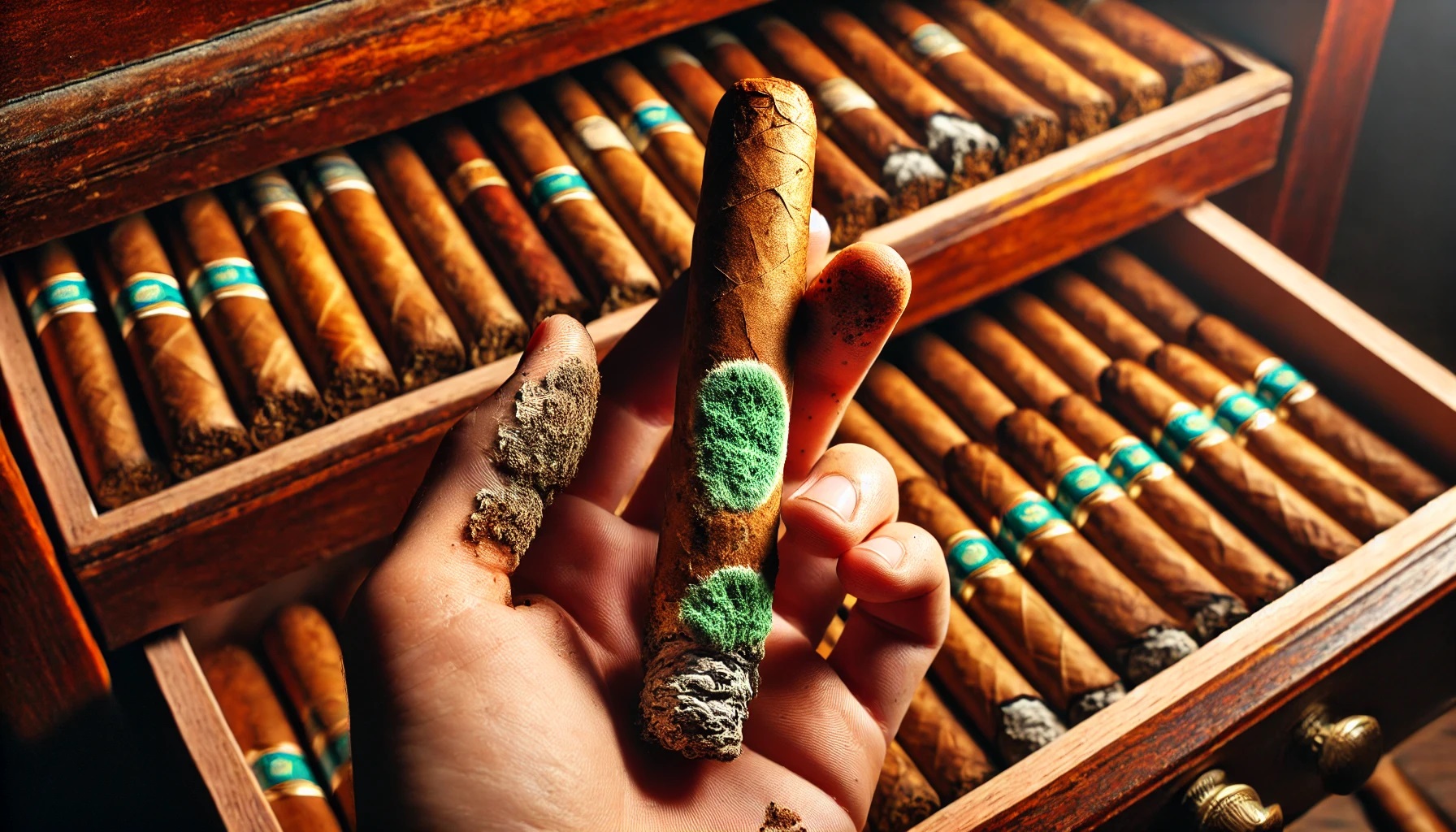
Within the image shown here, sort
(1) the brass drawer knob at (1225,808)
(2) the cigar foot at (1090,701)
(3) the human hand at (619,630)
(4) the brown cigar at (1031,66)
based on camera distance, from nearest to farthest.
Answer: (3) the human hand at (619,630) < (1) the brass drawer knob at (1225,808) < (2) the cigar foot at (1090,701) < (4) the brown cigar at (1031,66)

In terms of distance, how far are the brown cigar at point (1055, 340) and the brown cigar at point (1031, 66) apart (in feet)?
0.94

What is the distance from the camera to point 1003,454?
181 cm

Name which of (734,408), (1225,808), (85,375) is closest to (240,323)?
(85,375)

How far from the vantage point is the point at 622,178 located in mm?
1773

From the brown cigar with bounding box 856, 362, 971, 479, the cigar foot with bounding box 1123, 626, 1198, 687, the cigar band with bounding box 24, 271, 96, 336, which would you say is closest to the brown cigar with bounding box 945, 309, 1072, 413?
the brown cigar with bounding box 856, 362, 971, 479

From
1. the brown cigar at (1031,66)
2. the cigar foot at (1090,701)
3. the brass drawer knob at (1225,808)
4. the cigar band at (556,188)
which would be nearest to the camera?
the brass drawer knob at (1225,808)

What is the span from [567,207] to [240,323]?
49cm

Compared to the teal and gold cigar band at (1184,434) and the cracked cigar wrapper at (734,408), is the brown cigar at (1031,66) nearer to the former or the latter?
the teal and gold cigar band at (1184,434)

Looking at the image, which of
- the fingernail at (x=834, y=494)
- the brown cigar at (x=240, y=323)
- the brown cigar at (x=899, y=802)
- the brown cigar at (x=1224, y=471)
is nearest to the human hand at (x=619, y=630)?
the fingernail at (x=834, y=494)

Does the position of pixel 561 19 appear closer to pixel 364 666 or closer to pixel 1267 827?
pixel 364 666

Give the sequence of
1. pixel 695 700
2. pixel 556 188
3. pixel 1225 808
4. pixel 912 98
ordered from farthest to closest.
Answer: pixel 912 98 → pixel 556 188 → pixel 1225 808 → pixel 695 700

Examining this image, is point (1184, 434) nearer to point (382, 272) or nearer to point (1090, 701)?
point (1090, 701)

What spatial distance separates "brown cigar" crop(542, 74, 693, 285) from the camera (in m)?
A: 1.69

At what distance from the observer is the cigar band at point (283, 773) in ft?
4.83
